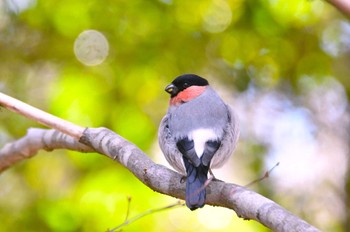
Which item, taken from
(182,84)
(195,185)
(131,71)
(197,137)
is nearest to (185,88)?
(182,84)

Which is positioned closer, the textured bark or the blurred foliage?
the textured bark

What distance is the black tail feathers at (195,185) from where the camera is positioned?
6.15 ft

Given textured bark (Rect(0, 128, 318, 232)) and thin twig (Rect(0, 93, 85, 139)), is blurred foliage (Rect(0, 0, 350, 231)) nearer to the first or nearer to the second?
textured bark (Rect(0, 128, 318, 232))

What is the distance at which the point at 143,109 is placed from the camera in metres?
3.60

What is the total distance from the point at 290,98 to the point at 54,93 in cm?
155

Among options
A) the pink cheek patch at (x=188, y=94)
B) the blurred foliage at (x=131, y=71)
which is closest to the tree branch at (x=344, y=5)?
the pink cheek patch at (x=188, y=94)

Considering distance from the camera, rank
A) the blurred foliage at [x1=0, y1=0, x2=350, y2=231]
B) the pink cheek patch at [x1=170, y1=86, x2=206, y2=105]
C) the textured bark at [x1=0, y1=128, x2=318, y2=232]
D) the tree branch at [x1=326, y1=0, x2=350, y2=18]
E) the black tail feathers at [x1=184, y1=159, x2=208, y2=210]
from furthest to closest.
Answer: the blurred foliage at [x1=0, y1=0, x2=350, y2=231], the pink cheek patch at [x1=170, y1=86, x2=206, y2=105], the black tail feathers at [x1=184, y1=159, x2=208, y2=210], the textured bark at [x1=0, y1=128, x2=318, y2=232], the tree branch at [x1=326, y1=0, x2=350, y2=18]

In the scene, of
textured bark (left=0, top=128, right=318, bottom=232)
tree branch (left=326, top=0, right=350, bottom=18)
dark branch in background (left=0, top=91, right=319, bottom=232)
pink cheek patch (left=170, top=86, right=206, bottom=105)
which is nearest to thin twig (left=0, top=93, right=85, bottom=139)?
dark branch in background (left=0, top=91, right=319, bottom=232)

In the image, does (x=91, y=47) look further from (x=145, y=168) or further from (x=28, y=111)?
(x=145, y=168)

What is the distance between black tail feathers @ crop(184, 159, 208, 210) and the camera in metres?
1.88

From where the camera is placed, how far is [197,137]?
7.09ft

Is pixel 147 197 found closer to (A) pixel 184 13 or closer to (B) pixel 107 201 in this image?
(B) pixel 107 201

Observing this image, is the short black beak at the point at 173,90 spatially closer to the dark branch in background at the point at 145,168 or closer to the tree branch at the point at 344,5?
the dark branch in background at the point at 145,168

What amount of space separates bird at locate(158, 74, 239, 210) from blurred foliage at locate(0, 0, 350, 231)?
83 cm
